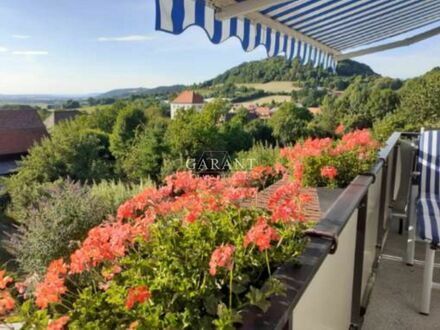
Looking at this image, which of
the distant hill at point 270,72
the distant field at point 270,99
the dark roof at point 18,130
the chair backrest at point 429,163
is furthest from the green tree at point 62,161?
the distant field at point 270,99

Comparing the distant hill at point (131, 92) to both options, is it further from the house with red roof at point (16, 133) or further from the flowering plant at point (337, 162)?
the flowering plant at point (337, 162)

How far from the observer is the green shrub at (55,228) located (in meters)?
3.80

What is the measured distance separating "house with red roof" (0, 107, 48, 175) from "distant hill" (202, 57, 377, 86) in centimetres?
2880

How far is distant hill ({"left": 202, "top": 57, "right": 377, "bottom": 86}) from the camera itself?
3490 cm

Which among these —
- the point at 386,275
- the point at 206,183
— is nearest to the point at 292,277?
the point at 206,183

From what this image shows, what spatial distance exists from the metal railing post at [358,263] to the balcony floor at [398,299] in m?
0.32

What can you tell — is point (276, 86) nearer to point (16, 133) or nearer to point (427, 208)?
point (16, 133)

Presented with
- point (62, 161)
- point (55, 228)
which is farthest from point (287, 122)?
point (55, 228)

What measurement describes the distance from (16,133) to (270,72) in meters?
33.0

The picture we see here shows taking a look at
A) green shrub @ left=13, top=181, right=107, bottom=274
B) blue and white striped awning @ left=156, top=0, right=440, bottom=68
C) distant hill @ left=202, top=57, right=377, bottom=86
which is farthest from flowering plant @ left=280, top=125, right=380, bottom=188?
distant hill @ left=202, top=57, right=377, bottom=86

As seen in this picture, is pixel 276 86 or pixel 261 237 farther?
pixel 276 86

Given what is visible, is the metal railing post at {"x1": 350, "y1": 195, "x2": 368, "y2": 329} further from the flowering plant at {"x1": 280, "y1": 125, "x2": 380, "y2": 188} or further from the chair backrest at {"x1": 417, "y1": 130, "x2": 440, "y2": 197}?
the chair backrest at {"x1": 417, "y1": 130, "x2": 440, "y2": 197}

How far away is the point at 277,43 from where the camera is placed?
12.2ft

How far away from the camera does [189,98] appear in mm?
75125
